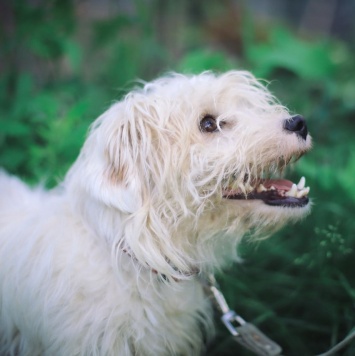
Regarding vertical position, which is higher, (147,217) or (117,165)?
(117,165)

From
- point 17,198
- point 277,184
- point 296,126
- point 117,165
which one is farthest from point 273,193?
point 17,198

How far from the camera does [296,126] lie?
1.63m

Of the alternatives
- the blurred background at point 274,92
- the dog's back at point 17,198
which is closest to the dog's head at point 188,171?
the dog's back at point 17,198

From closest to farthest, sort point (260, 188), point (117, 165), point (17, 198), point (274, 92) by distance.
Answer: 1. point (117, 165)
2. point (260, 188)
3. point (17, 198)
4. point (274, 92)

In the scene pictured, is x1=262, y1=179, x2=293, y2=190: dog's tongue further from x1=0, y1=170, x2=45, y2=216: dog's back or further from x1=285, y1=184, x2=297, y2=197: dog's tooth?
A: x1=0, y1=170, x2=45, y2=216: dog's back

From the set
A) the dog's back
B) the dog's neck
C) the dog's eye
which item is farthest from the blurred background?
the dog's eye

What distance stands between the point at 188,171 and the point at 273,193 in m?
0.37

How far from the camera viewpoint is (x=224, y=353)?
230 centimetres

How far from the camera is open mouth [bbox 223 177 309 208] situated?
1.69 meters

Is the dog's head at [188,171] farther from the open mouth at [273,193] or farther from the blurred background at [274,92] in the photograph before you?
the blurred background at [274,92]

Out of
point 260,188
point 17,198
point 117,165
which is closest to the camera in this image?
point 117,165

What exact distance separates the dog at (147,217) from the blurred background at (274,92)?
0.54 meters

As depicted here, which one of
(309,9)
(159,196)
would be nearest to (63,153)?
(159,196)

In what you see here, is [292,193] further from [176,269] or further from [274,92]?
[274,92]
